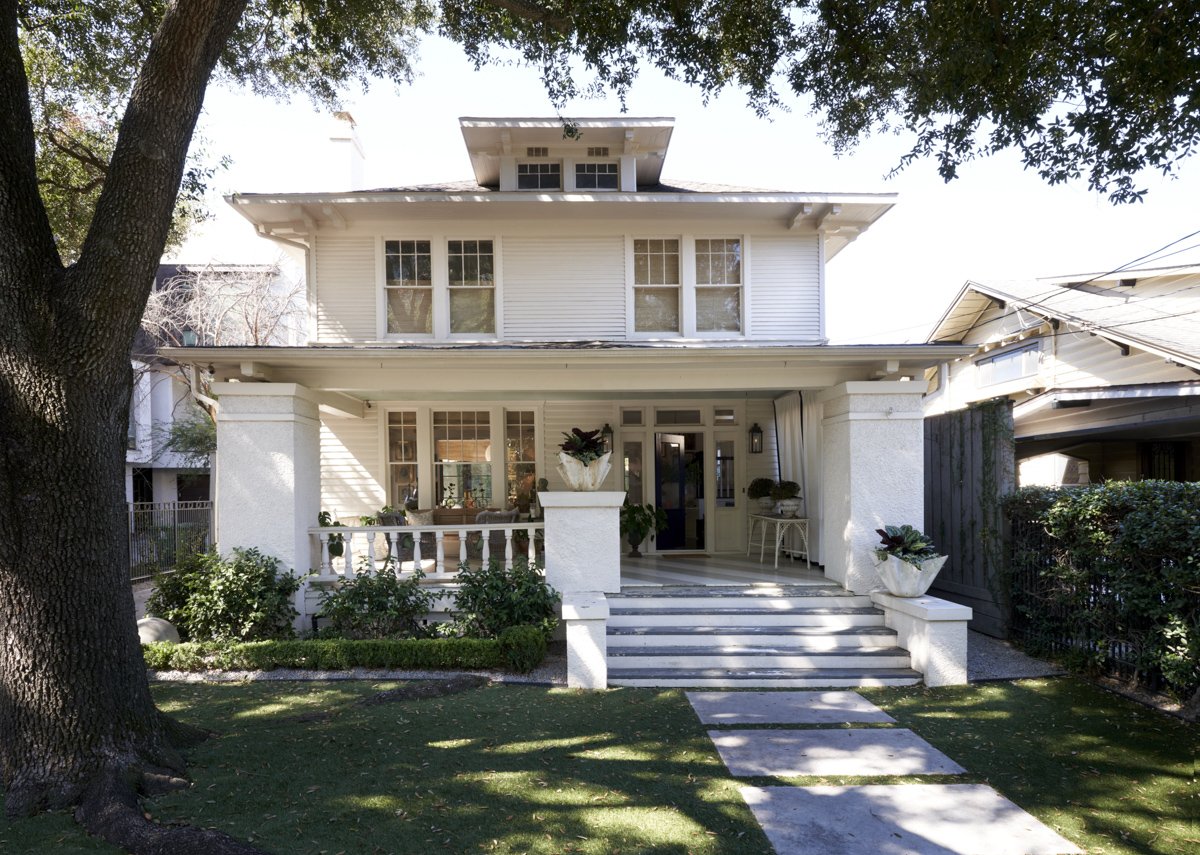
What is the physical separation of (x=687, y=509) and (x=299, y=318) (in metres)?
14.3

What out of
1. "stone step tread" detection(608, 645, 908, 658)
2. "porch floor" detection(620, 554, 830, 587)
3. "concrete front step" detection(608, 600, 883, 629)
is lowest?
"stone step tread" detection(608, 645, 908, 658)

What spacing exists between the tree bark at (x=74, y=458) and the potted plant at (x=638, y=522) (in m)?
8.09

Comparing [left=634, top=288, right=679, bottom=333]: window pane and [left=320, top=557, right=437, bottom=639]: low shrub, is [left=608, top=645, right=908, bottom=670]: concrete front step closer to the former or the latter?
[left=320, top=557, right=437, bottom=639]: low shrub

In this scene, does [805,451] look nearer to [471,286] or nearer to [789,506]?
[789,506]

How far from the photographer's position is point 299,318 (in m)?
21.2

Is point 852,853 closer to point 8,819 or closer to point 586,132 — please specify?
point 8,819

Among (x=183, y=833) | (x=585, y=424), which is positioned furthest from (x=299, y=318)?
(x=183, y=833)

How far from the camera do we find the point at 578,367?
353 inches

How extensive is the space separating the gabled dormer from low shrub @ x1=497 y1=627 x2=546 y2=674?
683 cm

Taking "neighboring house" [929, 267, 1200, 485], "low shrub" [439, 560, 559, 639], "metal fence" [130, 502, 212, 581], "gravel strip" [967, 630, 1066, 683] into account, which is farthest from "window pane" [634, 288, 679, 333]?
"metal fence" [130, 502, 212, 581]

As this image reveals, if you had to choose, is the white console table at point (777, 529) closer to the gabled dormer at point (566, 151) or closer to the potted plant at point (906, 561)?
the potted plant at point (906, 561)

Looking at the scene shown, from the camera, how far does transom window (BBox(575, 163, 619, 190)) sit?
11.8 m

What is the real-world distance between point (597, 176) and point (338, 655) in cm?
830

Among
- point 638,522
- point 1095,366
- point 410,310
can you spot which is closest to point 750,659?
point 638,522
